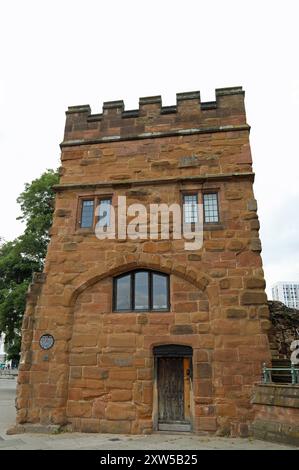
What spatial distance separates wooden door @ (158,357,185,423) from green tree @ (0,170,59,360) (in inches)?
392

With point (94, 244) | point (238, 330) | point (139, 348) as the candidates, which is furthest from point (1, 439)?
point (238, 330)

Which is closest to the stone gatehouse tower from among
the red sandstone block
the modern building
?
the red sandstone block

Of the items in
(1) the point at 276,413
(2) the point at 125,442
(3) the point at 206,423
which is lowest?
(2) the point at 125,442

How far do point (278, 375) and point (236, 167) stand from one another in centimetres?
560

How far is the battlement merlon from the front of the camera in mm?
10930

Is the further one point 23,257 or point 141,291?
point 23,257

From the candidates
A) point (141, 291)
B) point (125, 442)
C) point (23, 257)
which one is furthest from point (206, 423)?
point (23, 257)

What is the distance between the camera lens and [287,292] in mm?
88875

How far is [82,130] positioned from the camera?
38.1 feet

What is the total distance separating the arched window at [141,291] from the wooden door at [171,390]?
139 cm

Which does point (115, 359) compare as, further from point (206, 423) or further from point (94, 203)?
point (94, 203)

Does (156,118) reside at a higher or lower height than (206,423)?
higher

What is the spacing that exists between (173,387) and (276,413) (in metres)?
2.59

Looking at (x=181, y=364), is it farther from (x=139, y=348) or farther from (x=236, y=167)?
(x=236, y=167)
